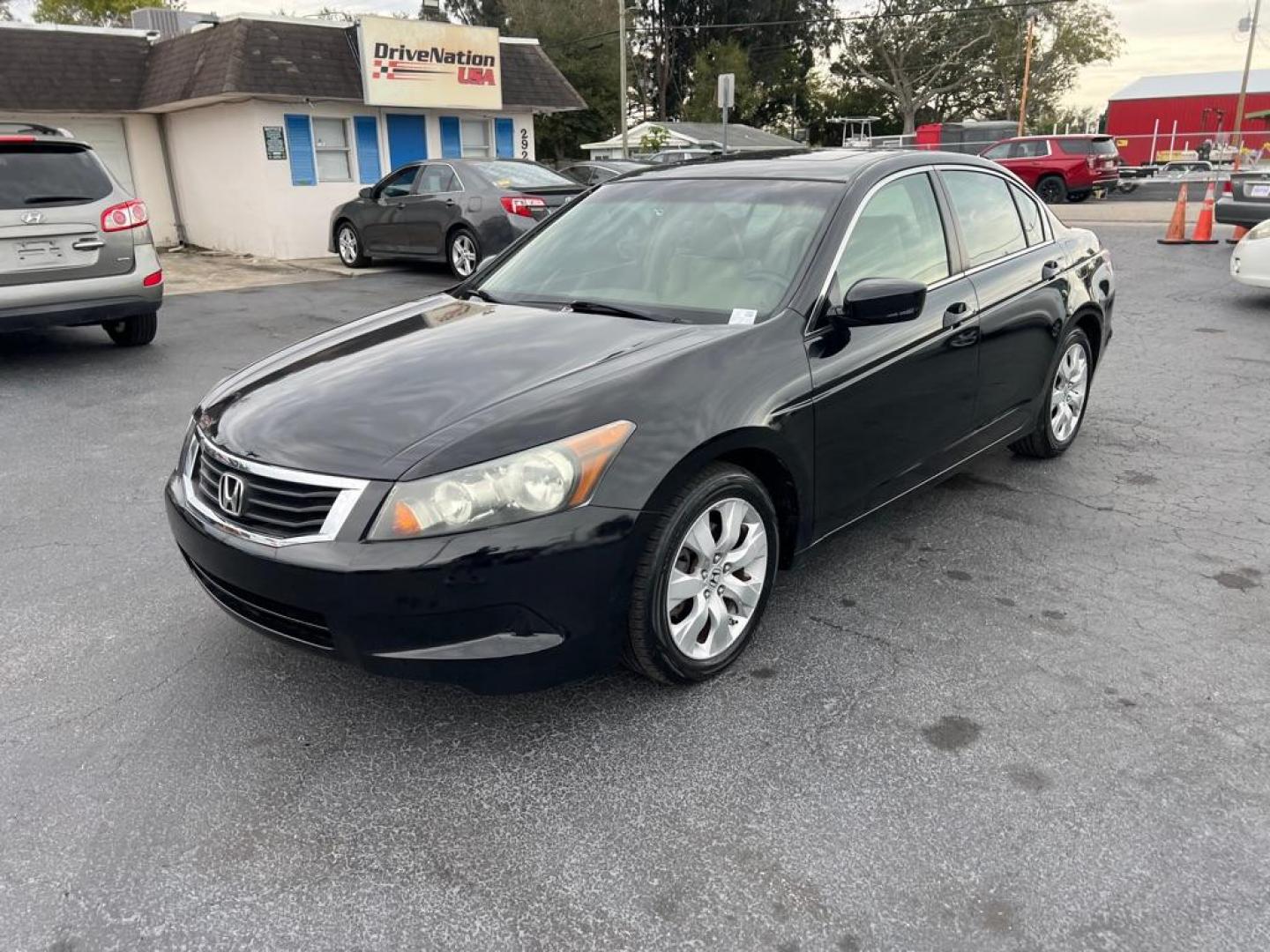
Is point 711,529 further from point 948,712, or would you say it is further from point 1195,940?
point 1195,940

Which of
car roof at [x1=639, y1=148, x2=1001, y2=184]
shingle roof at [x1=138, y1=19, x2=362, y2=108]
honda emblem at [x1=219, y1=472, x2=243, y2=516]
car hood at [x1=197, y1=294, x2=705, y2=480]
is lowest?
honda emblem at [x1=219, y1=472, x2=243, y2=516]

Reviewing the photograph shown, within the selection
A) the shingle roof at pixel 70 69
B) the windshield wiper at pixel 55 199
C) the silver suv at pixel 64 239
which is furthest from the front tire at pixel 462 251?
the shingle roof at pixel 70 69

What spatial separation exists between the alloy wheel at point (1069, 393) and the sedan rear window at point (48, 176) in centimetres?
696

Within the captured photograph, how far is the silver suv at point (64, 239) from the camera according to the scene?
710 cm

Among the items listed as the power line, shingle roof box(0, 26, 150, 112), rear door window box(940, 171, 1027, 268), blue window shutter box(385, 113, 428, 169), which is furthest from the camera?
the power line

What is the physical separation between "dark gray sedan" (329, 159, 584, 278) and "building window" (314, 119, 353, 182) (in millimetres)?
3547

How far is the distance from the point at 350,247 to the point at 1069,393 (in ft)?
39.6

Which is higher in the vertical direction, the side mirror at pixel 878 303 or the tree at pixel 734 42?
the tree at pixel 734 42

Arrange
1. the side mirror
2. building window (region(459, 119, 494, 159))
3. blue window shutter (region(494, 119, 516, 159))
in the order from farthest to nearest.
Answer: blue window shutter (region(494, 119, 516, 159)) → building window (region(459, 119, 494, 159)) → the side mirror

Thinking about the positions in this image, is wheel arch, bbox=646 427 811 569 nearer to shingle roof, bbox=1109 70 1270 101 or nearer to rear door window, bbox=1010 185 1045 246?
rear door window, bbox=1010 185 1045 246

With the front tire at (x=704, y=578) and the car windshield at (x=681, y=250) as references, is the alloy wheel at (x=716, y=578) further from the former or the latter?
the car windshield at (x=681, y=250)

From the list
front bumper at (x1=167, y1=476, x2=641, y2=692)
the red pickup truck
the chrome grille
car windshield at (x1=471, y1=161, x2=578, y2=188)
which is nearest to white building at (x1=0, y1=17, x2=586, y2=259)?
car windshield at (x1=471, y1=161, x2=578, y2=188)

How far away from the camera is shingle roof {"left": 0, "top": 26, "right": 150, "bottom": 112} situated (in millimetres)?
15984

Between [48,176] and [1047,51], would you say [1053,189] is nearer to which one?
[48,176]
